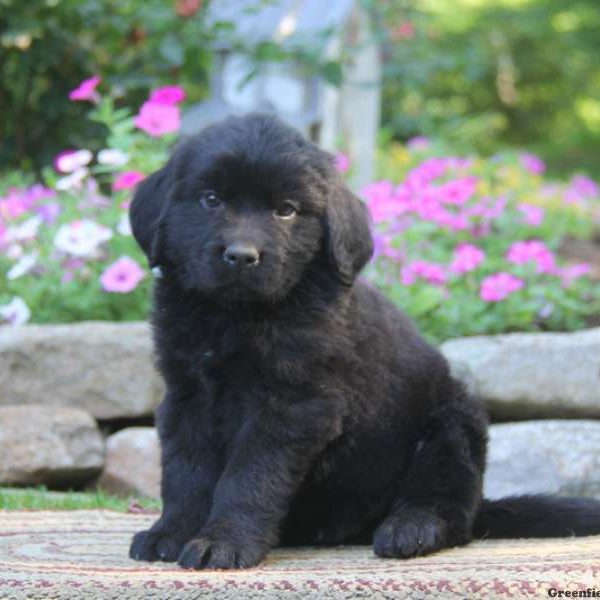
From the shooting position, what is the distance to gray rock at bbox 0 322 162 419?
5.54 metres

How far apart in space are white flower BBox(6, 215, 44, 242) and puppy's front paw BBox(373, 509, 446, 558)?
3.15m

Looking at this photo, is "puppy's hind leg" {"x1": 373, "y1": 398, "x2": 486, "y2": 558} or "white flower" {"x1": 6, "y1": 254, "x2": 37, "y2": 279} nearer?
"puppy's hind leg" {"x1": 373, "y1": 398, "x2": 486, "y2": 558}

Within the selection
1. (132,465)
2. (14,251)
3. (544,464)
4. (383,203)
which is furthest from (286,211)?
(383,203)

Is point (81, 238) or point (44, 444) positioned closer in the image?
point (44, 444)

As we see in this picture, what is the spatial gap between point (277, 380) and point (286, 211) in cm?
47

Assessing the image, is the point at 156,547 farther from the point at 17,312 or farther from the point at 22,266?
the point at 22,266

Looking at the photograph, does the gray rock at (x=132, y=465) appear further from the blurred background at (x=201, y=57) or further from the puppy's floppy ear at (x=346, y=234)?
the blurred background at (x=201, y=57)

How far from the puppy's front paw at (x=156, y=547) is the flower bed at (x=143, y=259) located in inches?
93.1

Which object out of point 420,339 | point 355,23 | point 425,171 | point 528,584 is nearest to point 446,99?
point 355,23

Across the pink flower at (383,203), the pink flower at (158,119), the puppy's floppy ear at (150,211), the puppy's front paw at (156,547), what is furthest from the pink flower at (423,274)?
the puppy's front paw at (156,547)

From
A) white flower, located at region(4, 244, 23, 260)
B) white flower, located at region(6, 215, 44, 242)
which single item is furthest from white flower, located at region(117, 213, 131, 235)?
white flower, located at region(4, 244, 23, 260)

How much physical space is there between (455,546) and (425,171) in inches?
180

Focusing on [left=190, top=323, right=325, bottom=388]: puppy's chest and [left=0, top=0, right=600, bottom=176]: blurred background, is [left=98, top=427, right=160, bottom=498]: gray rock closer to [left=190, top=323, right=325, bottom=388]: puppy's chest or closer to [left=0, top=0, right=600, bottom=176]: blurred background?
[left=190, top=323, right=325, bottom=388]: puppy's chest

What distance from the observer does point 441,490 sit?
12.0 ft
